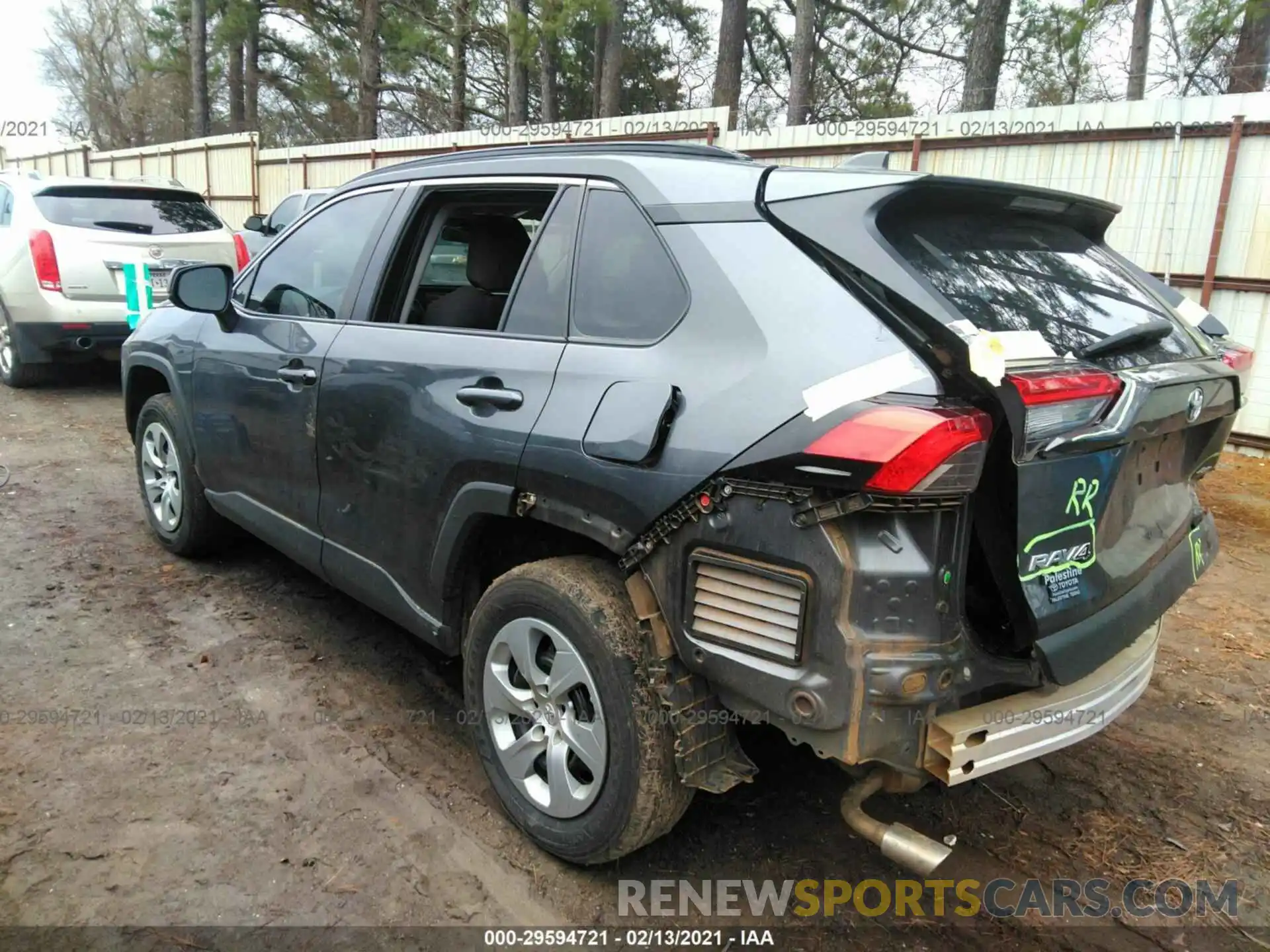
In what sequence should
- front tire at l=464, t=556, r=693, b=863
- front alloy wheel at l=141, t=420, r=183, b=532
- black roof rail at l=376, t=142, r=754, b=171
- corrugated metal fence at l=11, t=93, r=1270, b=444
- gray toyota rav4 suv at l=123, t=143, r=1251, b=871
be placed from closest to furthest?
gray toyota rav4 suv at l=123, t=143, r=1251, b=871, front tire at l=464, t=556, r=693, b=863, black roof rail at l=376, t=142, r=754, b=171, front alloy wheel at l=141, t=420, r=183, b=532, corrugated metal fence at l=11, t=93, r=1270, b=444

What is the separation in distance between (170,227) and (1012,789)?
335 inches

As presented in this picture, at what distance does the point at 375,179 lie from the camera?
3.44 m

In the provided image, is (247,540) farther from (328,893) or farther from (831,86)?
(831,86)

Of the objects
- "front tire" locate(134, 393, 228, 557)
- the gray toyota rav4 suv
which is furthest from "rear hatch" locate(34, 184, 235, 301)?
the gray toyota rav4 suv

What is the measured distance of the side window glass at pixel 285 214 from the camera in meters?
11.3

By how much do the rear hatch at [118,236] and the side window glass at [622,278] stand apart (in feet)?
20.9

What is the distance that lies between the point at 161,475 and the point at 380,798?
267cm

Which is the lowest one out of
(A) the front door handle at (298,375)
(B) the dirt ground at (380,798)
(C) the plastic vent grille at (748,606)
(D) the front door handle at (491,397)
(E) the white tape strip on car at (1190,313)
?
(B) the dirt ground at (380,798)

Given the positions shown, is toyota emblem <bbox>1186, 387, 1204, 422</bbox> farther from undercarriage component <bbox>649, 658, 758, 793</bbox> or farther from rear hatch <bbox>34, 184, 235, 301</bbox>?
rear hatch <bbox>34, 184, 235, 301</bbox>

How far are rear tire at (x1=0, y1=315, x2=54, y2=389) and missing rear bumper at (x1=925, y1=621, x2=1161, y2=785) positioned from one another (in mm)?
8883

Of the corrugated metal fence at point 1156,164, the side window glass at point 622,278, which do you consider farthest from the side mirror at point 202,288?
the corrugated metal fence at point 1156,164

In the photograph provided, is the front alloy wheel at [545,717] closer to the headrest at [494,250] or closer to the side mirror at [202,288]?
the headrest at [494,250]

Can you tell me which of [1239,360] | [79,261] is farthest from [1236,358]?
[79,261]

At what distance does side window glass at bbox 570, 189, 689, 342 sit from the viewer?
2309mm
